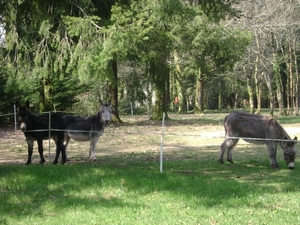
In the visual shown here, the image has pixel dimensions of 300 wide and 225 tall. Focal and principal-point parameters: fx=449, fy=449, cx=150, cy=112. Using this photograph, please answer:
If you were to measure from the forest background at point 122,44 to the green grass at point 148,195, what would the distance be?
3462 millimetres

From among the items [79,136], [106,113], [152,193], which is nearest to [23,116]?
[79,136]

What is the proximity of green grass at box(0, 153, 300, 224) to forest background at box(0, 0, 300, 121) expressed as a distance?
11.4 feet

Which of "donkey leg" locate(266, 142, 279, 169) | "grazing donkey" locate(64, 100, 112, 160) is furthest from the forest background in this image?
"donkey leg" locate(266, 142, 279, 169)

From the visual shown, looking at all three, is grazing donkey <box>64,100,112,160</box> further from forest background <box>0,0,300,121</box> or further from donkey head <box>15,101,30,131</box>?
donkey head <box>15,101,30,131</box>

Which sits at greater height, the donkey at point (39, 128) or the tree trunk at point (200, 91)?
the tree trunk at point (200, 91)

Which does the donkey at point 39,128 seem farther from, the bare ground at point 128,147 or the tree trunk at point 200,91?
the tree trunk at point 200,91

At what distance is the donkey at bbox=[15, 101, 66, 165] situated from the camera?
11305 millimetres

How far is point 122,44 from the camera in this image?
11.9 meters

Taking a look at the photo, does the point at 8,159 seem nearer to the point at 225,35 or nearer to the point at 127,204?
the point at 127,204

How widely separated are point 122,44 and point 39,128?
3.09m

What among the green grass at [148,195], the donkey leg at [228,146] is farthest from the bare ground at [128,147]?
the green grass at [148,195]

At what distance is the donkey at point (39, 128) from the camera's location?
37.1 feet

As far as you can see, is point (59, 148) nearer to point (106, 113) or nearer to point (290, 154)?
point (106, 113)

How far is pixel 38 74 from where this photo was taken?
15664mm
